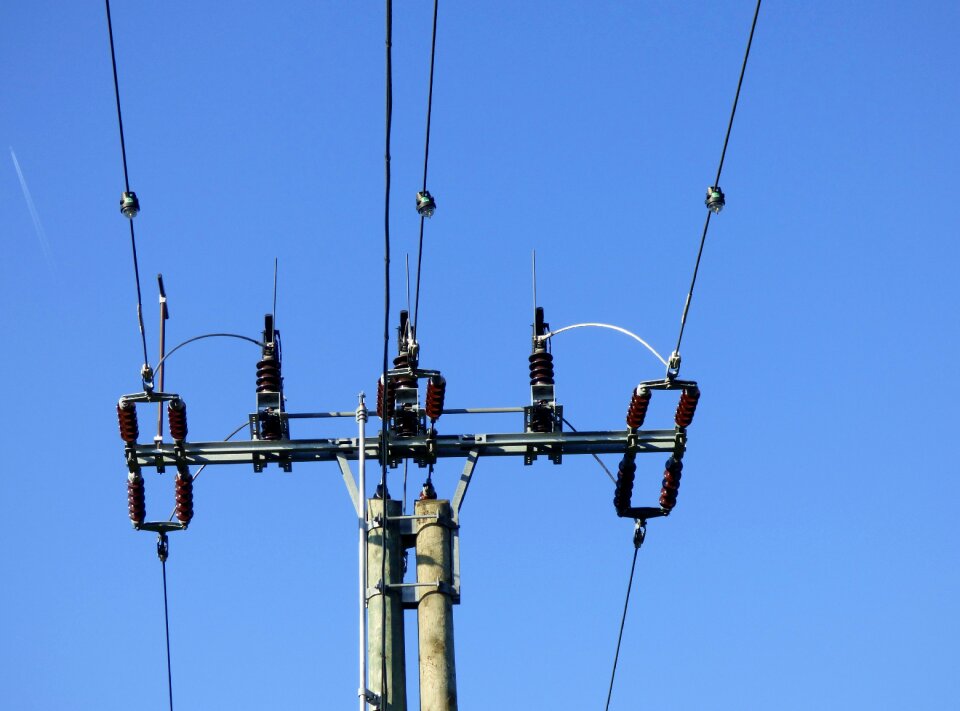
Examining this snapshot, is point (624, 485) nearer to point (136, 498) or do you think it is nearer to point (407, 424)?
point (407, 424)

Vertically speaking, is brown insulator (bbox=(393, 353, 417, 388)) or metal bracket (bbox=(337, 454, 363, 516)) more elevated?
brown insulator (bbox=(393, 353, 417, 388))

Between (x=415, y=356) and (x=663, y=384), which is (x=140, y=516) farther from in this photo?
(x=663, y=384)

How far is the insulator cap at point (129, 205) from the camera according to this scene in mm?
17219

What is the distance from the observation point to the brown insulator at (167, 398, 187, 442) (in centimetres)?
1830

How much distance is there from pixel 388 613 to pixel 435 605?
496 millimetres

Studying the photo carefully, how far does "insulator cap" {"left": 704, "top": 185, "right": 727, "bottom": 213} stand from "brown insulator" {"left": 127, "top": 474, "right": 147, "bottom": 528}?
7167 millimetres

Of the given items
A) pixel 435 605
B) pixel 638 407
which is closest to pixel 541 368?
pixel 638 407

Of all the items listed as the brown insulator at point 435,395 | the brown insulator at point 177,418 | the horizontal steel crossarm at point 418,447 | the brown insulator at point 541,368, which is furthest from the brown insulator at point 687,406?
the brown insulator at point 177,418

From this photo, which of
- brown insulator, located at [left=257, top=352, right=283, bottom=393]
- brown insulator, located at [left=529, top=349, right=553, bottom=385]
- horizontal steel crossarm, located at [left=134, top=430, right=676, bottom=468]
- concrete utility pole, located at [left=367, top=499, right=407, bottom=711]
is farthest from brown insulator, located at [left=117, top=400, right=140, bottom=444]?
brown insulator, located at [left=529, top=349, right=553, bottom=385]

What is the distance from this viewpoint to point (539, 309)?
62.8ft

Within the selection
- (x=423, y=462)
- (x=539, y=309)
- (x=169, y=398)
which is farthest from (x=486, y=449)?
(x=169, y=398)

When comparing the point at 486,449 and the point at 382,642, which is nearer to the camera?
the point at 382,642

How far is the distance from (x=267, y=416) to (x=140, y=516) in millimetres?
2036

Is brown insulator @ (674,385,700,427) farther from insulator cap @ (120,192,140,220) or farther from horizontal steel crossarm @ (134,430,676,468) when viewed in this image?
insulator cap @ (120,192,140,220)
